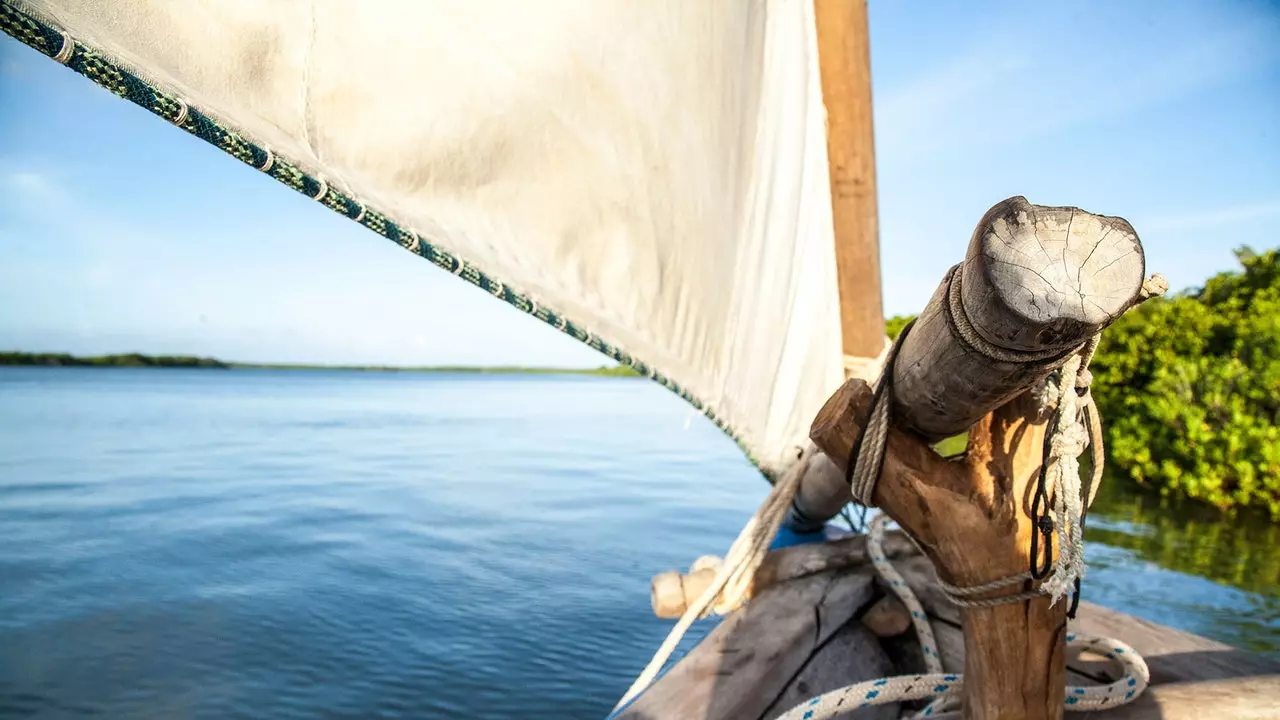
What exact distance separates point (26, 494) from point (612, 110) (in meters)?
10.7

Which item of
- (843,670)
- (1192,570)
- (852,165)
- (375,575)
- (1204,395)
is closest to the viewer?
(843,670)

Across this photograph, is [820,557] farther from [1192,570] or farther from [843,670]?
[1192,570]

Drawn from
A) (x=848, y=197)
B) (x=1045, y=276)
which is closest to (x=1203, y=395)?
(x=848, y=197)

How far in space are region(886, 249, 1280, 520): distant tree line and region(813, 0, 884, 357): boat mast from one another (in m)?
9.01

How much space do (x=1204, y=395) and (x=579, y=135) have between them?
12483mm

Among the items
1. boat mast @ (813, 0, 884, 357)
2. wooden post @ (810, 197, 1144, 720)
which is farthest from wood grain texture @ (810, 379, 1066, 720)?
boat mast @ (813, 0, 884, 357)

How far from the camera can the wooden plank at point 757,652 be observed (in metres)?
1.62

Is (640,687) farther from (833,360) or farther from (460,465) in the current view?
(460,465)

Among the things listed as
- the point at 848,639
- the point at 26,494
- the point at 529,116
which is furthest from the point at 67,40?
the point at 26,494

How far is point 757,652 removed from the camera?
70.2 inches

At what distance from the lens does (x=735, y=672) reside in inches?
67.4

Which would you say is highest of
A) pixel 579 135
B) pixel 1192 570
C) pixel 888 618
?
pixel 579 135

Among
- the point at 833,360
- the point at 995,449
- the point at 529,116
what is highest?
the point at 529,116

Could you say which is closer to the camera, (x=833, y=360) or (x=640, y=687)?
(x=640, y=687)
